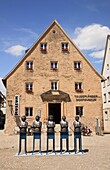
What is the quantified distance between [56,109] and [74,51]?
7.76 meters

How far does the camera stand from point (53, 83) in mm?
24234

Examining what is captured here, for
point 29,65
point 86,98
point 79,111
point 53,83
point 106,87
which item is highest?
point 29,65

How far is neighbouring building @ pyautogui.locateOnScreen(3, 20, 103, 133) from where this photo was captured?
76.6 ft

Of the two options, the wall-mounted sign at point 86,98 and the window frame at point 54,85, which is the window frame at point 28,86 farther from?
the wall-mounted sign at point 86,98

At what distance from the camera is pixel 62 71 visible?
24.6 metres

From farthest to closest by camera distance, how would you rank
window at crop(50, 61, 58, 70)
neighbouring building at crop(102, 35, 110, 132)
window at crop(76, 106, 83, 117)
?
neighbouring building at crop(102, 35, 110, 132), window at crop(50, 61, 58, 70), window at crop(76, 106, 83, 117)

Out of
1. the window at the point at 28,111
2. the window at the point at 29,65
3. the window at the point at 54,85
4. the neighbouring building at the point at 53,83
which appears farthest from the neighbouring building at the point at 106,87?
the window at the point at 29,65

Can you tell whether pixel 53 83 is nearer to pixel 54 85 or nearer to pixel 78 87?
pixel 54 85

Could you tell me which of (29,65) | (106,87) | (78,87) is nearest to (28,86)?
(29,65)

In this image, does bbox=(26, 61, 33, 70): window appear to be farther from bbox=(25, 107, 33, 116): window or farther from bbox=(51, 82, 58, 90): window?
bbox=(25, 107, 33, 116): window

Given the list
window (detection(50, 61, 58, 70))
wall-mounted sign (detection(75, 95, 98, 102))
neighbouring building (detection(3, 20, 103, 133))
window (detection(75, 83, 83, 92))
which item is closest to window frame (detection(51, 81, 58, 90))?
neighbouring building (detection(3, 20, 103, 133))

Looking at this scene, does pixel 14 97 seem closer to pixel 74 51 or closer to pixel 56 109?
pixel 56 109

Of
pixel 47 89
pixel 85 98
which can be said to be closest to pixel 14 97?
pixel 47 89

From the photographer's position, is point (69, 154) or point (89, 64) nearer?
point (69, 154)
